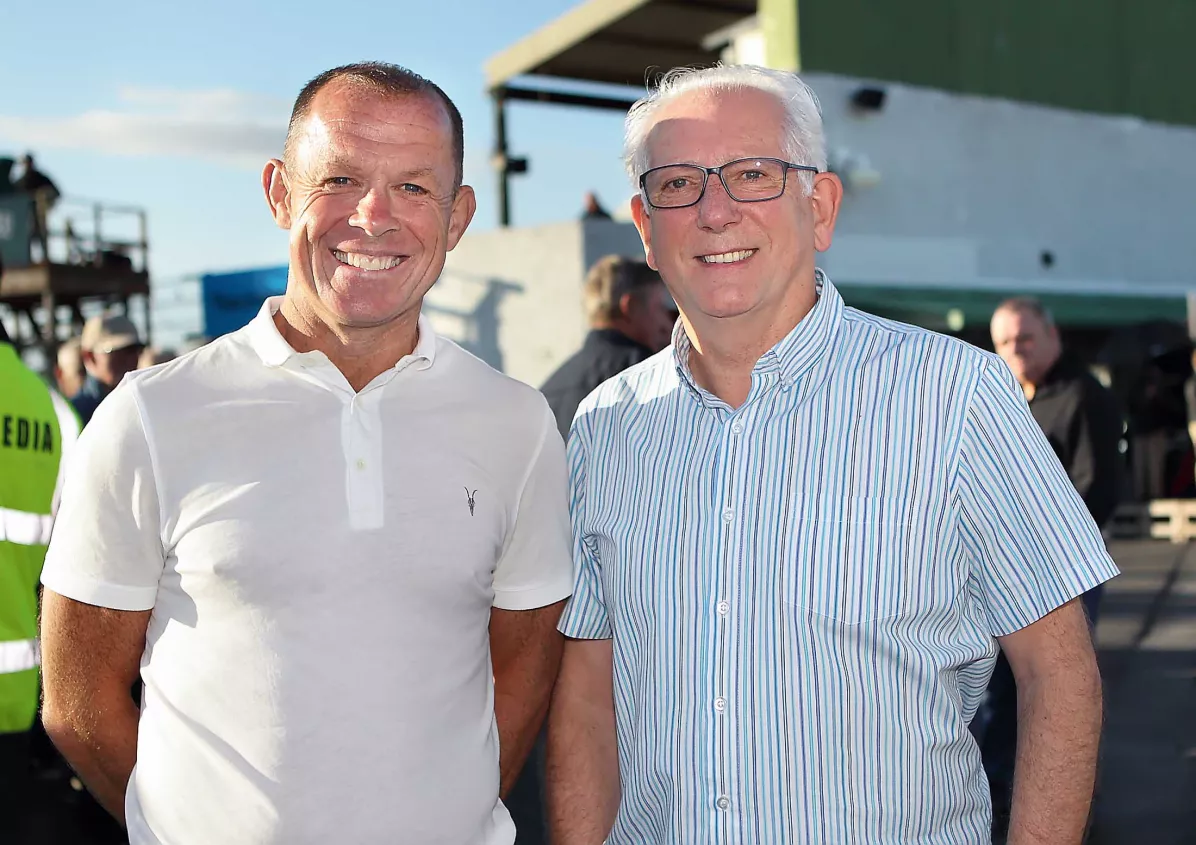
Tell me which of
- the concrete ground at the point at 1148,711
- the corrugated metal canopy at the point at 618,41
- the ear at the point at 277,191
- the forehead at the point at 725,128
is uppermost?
the corrugated metal canopy at the point at 618,41

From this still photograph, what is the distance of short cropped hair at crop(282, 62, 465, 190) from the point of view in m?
2.03

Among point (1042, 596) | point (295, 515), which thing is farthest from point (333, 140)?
point (1042, 596)

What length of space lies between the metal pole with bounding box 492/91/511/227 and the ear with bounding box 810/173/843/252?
15.5 m

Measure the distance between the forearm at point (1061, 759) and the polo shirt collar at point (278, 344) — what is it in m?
1.23

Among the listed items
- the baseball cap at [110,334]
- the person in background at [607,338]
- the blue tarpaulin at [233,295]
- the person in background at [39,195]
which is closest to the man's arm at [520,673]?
the person in background at [607,338]

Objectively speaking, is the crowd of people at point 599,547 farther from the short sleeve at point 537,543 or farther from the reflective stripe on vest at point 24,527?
the reflective stripe on vest at point 24,527

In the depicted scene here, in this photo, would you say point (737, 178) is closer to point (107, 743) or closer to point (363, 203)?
point (363, 203)

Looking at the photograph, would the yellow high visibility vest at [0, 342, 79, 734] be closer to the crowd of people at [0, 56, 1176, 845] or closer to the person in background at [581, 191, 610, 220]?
the crowd of people at [0, 56, 1176, 845]

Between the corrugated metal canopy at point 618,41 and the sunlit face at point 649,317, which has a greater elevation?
the corrugated metal canopy at point 618,41

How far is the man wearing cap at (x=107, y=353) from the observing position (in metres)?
6.44

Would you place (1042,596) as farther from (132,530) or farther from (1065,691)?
(132,530)

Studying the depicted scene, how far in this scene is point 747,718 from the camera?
1.93 meters

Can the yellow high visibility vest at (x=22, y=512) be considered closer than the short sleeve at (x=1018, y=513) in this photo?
No

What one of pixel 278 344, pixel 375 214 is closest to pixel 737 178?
pixel 375 214
